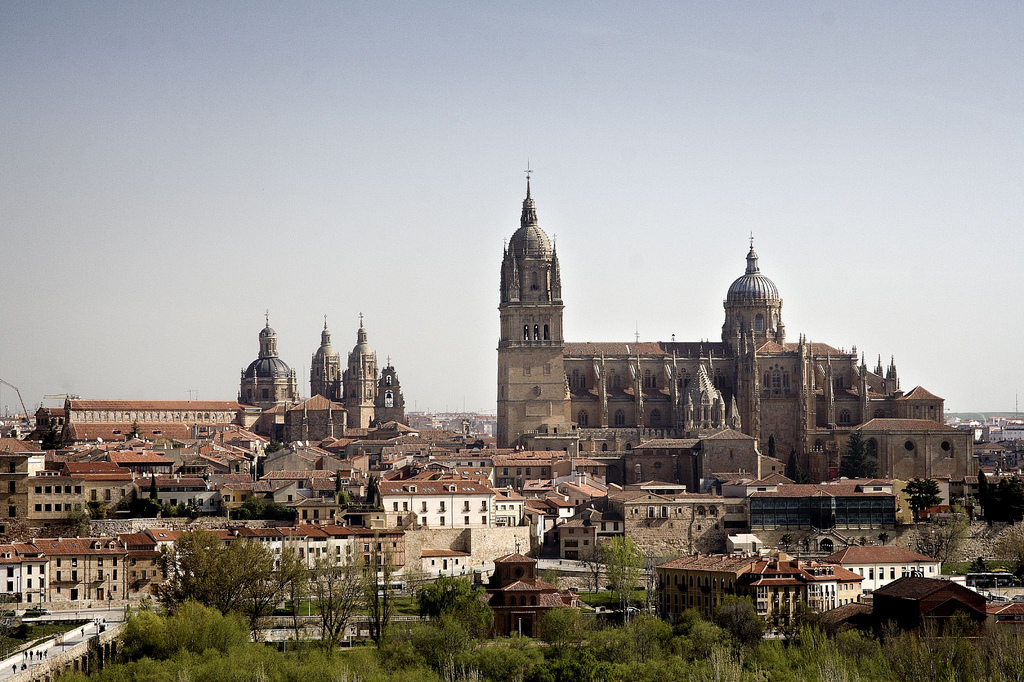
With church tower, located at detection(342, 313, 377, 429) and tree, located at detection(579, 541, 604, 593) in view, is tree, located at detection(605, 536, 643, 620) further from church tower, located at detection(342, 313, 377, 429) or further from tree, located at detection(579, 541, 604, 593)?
church tower, located at detection(342, 313, 377, 429)

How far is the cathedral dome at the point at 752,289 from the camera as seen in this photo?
108m

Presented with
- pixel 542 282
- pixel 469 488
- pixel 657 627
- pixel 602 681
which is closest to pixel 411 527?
pixel 469 488

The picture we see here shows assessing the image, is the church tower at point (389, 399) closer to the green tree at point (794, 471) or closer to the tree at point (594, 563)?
the green tree at point (794, 471)

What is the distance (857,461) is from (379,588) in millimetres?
33562

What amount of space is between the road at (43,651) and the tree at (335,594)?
714 cm

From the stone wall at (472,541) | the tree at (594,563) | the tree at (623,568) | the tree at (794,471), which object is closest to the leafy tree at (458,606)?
the tree at (623,568)

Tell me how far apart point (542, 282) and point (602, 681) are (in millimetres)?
48592

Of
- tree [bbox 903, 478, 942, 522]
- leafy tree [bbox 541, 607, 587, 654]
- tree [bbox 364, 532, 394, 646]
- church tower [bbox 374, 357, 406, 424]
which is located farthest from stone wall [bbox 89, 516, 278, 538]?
church tower [bbox 374, 357, 406, 424]

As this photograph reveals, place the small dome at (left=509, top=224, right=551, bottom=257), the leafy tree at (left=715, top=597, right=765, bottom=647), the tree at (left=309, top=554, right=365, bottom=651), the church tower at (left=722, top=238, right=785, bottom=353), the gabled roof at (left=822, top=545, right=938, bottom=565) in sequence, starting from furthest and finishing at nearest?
the church tower at (left=722, top=238, right=785, bottom=353), the small dome at (left=509, top=224, right=551, bottom=257), the gabled roof at (left=822, top=545, right=938, bottom=565), the tree at (left=309, top=554, right=365, bottom=651), the leafy tree at (left=715, top=597, right=765, bottom=647)

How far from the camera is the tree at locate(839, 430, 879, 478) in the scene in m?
90.4

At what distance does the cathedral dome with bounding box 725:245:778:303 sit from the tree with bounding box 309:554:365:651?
48334 mm

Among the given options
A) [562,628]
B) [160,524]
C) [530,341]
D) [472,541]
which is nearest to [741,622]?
[562,628]

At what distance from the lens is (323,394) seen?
13912 cm

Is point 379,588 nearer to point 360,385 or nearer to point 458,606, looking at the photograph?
point 458,606
